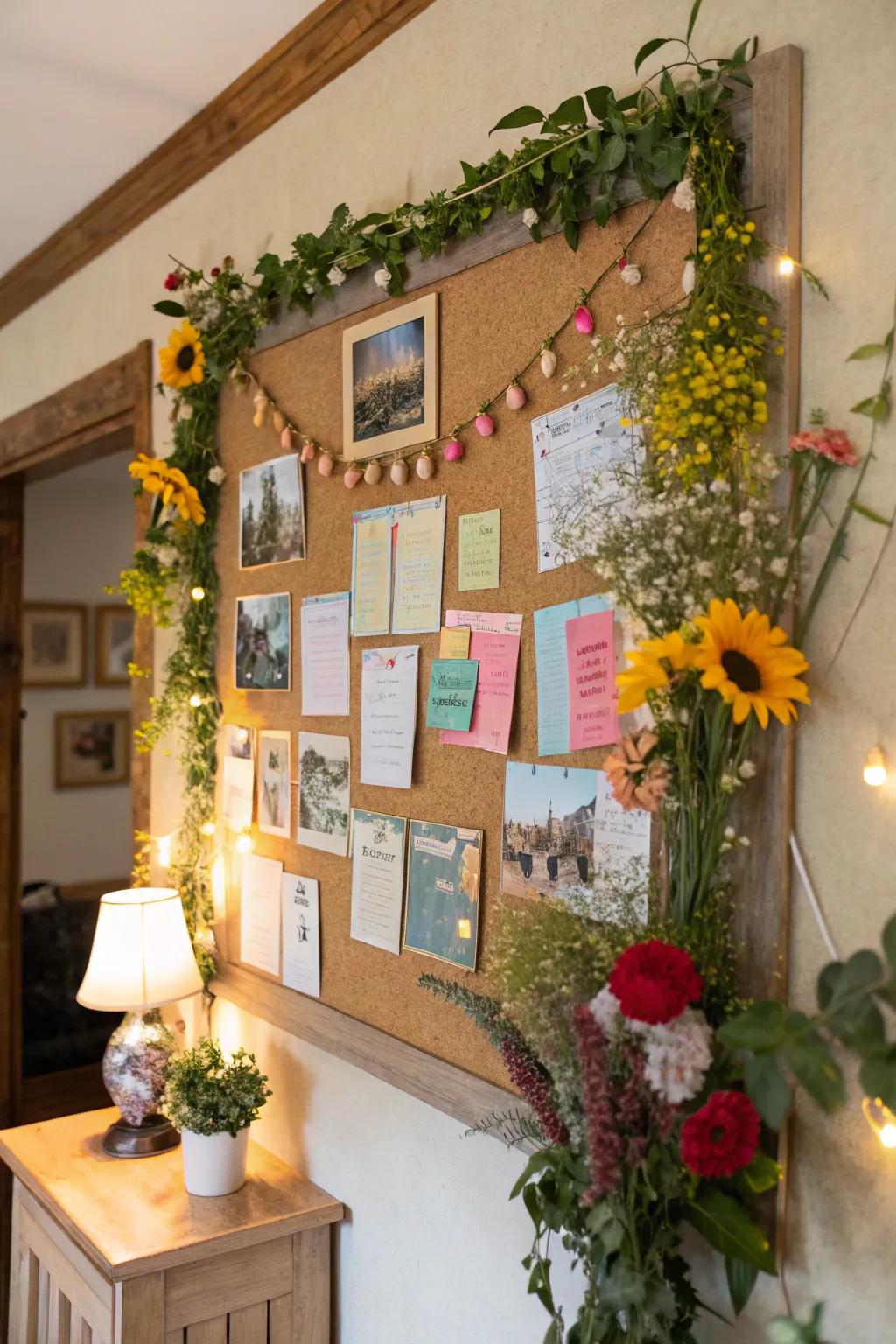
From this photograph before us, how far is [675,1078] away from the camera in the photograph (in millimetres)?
1139

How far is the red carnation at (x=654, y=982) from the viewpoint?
3.63 feet

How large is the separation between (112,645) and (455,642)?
15.8ft

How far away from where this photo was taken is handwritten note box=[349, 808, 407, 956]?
1789mm

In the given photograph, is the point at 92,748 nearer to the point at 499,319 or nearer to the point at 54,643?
the point at 54,643

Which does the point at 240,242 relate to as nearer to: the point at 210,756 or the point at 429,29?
the point at 429,29

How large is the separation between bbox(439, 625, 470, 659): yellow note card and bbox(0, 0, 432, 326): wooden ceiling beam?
999mm

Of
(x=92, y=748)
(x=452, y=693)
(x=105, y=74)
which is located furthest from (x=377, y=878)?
(x=92, y=748)

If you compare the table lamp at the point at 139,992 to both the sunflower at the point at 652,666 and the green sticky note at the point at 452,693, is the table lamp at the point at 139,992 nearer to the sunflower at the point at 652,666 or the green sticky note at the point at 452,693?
the green sticky note at the point at 452,693

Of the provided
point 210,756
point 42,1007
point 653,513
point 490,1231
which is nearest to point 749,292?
point 653,513

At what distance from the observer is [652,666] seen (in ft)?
3.86

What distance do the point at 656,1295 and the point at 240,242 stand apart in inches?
78.6

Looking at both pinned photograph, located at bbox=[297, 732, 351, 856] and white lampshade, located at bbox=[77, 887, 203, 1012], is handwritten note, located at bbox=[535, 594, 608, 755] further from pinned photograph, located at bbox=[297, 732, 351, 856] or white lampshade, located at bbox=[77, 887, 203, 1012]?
white lampshade, located at bbox=[77, 887, 203, 1012]

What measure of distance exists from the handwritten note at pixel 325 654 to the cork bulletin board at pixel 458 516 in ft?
0.08

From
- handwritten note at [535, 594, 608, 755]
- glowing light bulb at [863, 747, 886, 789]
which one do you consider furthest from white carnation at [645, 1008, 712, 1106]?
handwritten note at [535, 594, 608, 755]
